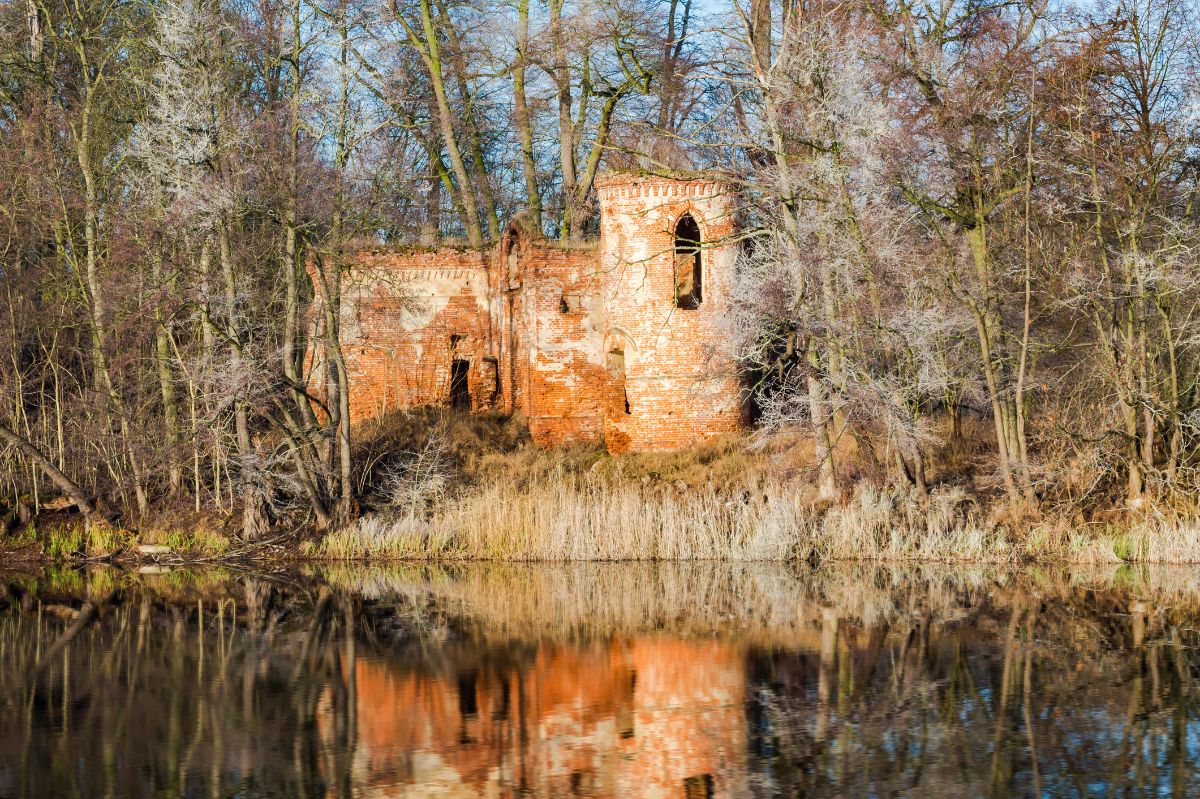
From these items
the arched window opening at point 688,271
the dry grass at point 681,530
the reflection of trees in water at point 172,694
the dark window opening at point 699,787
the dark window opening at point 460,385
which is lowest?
the dark window opening at point 699,787

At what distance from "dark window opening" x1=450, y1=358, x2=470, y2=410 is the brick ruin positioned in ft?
0.09

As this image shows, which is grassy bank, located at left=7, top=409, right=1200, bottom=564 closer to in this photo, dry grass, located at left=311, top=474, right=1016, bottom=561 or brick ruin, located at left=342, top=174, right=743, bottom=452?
dry grass, located at left=311, top=474, right=1016, bottom=561

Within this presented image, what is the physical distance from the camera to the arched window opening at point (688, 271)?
74.4 feet

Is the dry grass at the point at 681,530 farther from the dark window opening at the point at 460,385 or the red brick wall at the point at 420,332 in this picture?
the dark window opening at the point at 460,385

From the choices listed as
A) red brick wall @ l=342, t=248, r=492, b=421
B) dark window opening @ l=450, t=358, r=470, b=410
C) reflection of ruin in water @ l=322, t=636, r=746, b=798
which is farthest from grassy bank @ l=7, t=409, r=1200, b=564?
reflection of ruin in water @ l=322, t=636, r=746, b=798

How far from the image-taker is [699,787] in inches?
305

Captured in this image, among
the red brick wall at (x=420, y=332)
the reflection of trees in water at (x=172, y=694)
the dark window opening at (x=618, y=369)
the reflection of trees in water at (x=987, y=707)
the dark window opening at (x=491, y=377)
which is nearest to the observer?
the reflection of trees in water at (x=987, y=707)

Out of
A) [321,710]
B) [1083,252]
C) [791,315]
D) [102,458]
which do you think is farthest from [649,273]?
[321,710]

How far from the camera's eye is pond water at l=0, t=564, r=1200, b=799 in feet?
26.3

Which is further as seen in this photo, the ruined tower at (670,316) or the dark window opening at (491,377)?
the dark window opening at (491,377)

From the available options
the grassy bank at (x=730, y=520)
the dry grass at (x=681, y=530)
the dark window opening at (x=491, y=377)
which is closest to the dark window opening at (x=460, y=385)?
the dark window opening at (x=491, y=377)

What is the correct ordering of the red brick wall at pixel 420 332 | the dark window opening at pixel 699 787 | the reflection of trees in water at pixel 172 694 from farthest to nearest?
A: the red brick wall at pixel 420 332 → the reflection of trees in water at pixel 172 694 → the dark window opening at pixel 699 787

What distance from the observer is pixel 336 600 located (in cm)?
1523

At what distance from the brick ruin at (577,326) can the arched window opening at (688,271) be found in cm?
3
